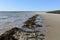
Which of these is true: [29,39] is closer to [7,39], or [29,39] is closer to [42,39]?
[42,39]

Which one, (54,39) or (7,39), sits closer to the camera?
(54,39)

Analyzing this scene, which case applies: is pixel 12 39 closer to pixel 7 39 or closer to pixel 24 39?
pixel 7 39

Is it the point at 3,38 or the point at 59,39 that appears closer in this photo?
the point at 59,39

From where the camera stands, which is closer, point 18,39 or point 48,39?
point 48,39

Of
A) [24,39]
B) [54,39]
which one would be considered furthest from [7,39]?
[54,39]

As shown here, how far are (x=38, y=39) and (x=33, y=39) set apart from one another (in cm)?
28

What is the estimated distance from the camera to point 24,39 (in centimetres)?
744

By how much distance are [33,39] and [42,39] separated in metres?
0.50

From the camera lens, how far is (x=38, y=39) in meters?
7.45

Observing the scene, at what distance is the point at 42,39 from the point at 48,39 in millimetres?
358

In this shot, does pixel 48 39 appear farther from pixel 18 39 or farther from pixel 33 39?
pixel 18 39

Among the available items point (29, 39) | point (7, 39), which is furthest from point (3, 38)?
point (29, 39)

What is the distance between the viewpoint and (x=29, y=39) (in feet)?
24.5

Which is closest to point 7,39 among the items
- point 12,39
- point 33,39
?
point 12,39
